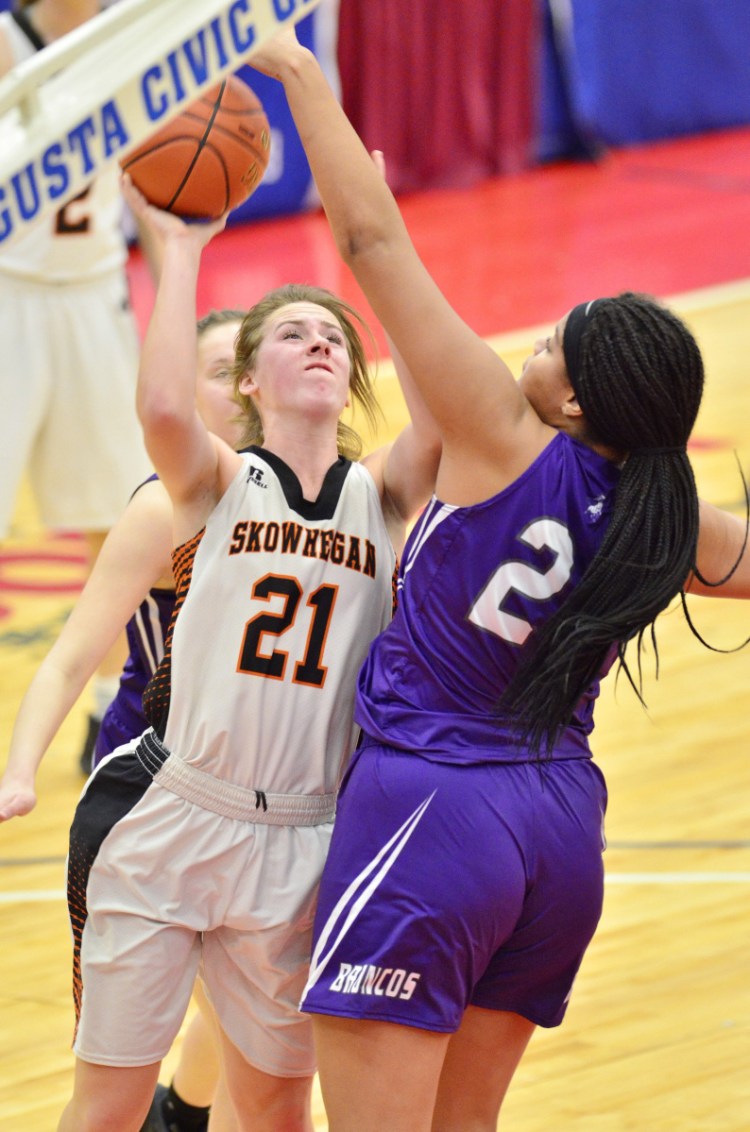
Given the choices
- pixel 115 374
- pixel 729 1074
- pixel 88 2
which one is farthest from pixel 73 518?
pixel 729 1074

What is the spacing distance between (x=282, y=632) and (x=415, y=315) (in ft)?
2.00

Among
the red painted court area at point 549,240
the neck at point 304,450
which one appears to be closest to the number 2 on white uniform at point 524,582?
the neck at point 304,450

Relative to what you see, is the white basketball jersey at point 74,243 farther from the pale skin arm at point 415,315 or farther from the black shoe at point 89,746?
the pale skin arm at point 415,315

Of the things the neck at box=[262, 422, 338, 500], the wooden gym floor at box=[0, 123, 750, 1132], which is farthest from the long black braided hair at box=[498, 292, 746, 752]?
the wooden gym floor at box=[0, 123, 750, 1132]

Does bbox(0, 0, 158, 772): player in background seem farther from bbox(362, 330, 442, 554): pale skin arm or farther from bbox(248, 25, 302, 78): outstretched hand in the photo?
bbox(248, 25, 302, 78): outstretched hand

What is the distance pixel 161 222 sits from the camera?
2.76 metres

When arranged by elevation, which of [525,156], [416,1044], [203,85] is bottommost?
[525,156]

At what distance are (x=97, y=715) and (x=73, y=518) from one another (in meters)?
0.68

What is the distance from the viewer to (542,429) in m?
2.61

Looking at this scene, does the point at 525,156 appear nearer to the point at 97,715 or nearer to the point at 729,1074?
the point at 97,715

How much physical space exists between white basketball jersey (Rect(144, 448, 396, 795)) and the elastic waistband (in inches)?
0.6

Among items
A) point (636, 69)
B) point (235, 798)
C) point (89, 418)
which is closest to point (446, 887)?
point (235, 798)

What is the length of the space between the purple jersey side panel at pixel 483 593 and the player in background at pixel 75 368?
118 inches

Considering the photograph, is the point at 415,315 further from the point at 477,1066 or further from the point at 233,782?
the point at 477,1066
